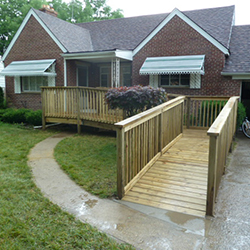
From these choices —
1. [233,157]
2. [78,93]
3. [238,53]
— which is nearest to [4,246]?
[233,157]

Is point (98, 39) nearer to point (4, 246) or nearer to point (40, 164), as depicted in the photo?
point (40, 164)

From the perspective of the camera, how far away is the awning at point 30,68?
530 inches

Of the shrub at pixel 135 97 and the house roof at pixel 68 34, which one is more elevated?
the house roof at pixel 68 34

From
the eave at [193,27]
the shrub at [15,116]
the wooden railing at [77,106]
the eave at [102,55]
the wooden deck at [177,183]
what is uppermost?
the eave at [193,27]

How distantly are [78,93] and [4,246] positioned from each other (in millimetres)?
6743

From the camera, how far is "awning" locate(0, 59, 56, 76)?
13463 mm

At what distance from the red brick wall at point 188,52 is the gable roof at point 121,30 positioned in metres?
0.35

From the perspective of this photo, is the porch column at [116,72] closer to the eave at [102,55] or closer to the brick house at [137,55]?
the brick house at [137,55]

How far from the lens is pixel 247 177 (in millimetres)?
5094

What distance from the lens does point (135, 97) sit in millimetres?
6328

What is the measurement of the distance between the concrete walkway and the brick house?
24.9 ft

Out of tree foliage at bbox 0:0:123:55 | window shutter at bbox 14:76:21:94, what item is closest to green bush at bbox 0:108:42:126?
window shutter at bbox 14:76:21:94

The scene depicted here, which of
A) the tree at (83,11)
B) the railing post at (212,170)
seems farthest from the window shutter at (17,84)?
the tree at (83,11)

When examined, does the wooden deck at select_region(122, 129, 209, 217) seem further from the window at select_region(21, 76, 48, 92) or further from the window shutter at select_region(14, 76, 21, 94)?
the window shutter at select_region(14, 76, 21, 94)
